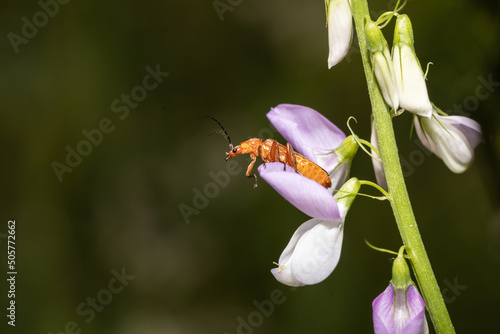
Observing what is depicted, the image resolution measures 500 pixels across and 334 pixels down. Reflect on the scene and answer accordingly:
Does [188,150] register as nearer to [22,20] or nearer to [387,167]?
[22,20]

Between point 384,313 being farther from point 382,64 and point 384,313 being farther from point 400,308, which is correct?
point 382,64

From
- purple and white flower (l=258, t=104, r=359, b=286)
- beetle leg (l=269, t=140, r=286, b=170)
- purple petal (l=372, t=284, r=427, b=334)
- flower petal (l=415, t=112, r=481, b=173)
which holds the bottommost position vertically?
purple petal (l=372, t=284, r=427, b=334)

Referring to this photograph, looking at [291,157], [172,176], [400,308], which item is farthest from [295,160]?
[172,176]

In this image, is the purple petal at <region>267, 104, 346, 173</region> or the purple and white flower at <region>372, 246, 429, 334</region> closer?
the purple and white flower at <region>372, 246, 429, 334</region>

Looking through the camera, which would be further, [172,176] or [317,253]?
[172,176]

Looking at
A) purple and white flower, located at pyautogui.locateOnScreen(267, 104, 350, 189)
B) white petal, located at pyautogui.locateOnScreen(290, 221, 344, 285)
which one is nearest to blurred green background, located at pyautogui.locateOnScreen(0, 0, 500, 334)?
purple and white flower, located at pyautogui.locateOnScreen(267, 104, 350, 189)

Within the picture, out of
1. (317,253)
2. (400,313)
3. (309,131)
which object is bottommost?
(400,313)

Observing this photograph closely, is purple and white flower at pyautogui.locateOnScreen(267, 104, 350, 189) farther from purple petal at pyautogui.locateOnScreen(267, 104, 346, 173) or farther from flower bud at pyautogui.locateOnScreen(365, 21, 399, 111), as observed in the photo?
flower bud at pyautogui.locateOnScreen(365, 21, 399, 111)

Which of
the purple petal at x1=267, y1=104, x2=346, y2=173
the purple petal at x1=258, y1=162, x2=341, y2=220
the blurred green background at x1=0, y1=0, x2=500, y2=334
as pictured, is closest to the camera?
the purple petal at x1=258, y1=162, x2=341, y2=220
